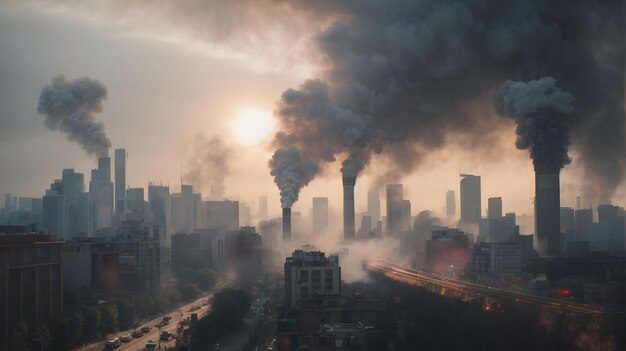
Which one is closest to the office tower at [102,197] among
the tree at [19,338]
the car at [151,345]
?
the car at [151,345]

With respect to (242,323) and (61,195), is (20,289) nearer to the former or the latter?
(242,323)

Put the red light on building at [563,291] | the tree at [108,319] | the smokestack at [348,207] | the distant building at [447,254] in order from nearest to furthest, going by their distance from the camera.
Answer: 1. the tree at [108,319]
2. the red light on building at [563,291]
3. the smokestack at [348,207]
4. the distant building at [447,254]

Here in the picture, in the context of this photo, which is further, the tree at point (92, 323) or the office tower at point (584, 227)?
the office tower at point (584, 227)

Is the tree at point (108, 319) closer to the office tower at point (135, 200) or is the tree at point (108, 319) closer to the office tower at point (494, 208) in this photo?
the office tower at point (135, 200)

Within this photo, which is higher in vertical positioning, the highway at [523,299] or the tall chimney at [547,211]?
the tall chimney at [547,211]

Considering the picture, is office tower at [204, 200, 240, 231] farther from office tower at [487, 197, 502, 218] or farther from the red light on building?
the red light on building

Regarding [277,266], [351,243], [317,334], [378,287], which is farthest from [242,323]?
[351,243]
